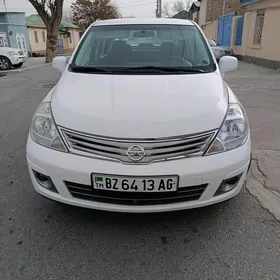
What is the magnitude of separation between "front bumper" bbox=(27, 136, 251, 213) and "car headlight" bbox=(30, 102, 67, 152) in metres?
0.05

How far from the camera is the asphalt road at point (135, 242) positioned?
1.91 meters

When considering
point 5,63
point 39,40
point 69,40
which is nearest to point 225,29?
point 5,63

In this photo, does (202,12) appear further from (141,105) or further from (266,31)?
(141,105)

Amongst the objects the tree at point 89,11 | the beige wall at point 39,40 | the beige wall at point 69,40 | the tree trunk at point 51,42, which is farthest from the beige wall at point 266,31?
the tree at point 89,11

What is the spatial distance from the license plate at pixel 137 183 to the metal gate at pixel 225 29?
18663mm

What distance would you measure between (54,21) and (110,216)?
1773 centimetres

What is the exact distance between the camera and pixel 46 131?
2.21m

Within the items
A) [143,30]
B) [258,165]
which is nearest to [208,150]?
[258,165]

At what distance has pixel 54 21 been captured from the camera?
17.6m

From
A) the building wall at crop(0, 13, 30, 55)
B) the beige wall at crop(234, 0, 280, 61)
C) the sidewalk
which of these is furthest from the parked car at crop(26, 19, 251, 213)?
the building wall at crop(0, 13, 30, 55)

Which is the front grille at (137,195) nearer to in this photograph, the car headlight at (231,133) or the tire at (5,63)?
the car headlight at (231,133)

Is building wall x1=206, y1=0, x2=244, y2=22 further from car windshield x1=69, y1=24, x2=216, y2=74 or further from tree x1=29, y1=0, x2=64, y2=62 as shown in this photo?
car windshield x1=69, y1=24, x2=216, y2=74

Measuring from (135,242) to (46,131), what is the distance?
3.50ft

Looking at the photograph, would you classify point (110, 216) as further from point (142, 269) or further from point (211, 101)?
point (211, 101)
